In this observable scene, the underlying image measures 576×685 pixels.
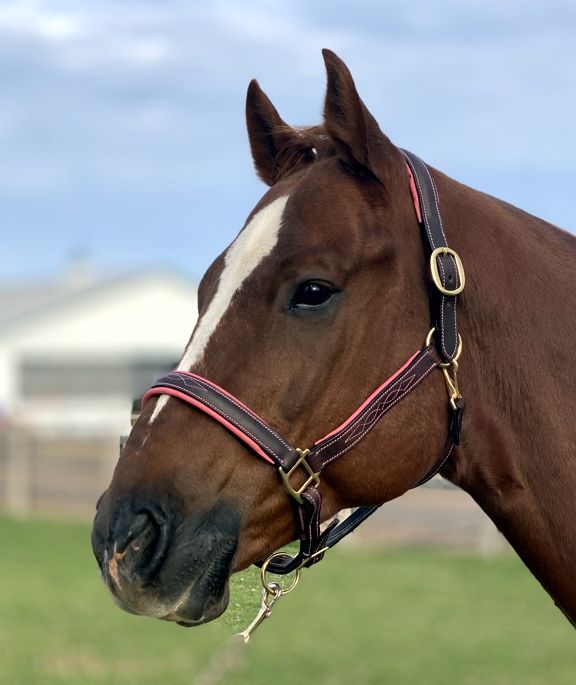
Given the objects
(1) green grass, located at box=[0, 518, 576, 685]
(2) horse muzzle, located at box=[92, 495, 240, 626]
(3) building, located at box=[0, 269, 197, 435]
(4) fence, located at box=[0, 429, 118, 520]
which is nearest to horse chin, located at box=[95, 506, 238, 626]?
(2) horse muzzle, located at box=[92, 495, 240, 626]

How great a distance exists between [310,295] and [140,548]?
743mm

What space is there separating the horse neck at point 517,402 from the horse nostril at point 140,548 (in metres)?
0.87

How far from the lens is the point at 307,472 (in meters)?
2.68

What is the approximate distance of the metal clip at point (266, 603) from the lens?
9.30 ft

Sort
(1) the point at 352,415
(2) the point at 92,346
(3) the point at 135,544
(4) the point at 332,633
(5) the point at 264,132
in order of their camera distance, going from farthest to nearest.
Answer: (2) the point at 92,346
(4) the point at 332,633
(5) the point at 264,132
(1) the point at 352,415
(3) the point at 135,544

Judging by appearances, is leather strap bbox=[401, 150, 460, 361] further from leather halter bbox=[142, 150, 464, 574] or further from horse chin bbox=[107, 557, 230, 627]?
horse chin bbox=[107, 557, 230, 627]

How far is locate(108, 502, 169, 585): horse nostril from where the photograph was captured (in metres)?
2.46

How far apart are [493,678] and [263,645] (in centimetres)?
220

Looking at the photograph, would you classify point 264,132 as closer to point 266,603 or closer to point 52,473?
point 266,603

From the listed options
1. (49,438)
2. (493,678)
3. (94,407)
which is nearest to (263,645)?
(493,678)

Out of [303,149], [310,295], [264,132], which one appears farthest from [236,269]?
[264,132]

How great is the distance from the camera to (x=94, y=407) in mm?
33000

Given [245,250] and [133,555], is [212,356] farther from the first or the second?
[133,555]

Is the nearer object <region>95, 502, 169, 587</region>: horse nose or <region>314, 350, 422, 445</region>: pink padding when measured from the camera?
<region>95, 502, 169, 587</region>: horse nose
